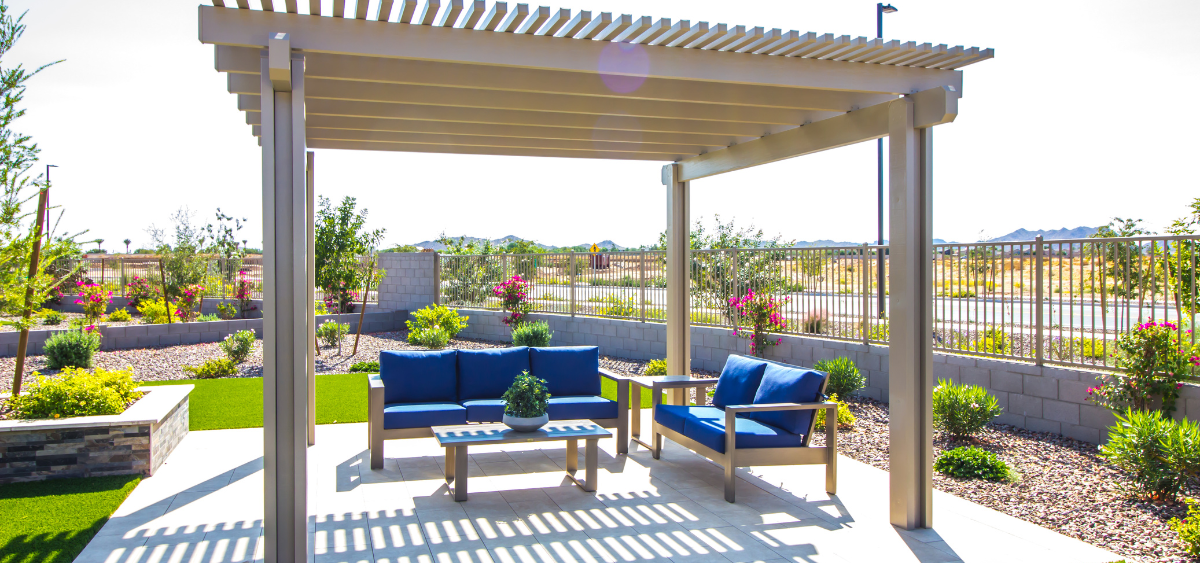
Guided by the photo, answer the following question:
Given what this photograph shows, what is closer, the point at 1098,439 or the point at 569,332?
the point at 1098,439

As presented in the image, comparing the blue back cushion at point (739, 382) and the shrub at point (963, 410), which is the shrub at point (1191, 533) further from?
the blue back cushion at point (739, 382)

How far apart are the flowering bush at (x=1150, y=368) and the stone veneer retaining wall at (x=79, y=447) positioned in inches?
297

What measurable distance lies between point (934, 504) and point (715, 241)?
13833 mm

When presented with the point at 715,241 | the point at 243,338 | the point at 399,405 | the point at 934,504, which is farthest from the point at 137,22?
the point at 715,241

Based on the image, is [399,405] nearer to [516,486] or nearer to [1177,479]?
[516,486]

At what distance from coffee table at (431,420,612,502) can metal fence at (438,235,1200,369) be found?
13.3ft

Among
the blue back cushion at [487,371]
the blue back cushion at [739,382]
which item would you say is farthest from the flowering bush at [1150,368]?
the blue back cushion at [487,371]

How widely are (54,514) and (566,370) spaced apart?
12.0 ft

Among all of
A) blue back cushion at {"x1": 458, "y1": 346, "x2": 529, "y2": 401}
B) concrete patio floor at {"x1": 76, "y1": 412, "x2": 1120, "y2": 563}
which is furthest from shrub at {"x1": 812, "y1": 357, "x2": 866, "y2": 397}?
blue back cushion at {"x1": 458, "y1": 346, "x2": 529, "y2": 401}

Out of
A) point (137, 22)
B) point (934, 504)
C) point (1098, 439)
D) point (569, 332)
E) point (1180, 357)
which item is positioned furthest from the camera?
point (569, 332)

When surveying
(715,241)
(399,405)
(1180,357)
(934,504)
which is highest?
(715,241)

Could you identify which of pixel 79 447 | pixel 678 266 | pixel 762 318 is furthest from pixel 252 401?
pixel 762 318

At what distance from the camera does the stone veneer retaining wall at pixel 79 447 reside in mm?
5012

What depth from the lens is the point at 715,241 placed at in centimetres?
1834
